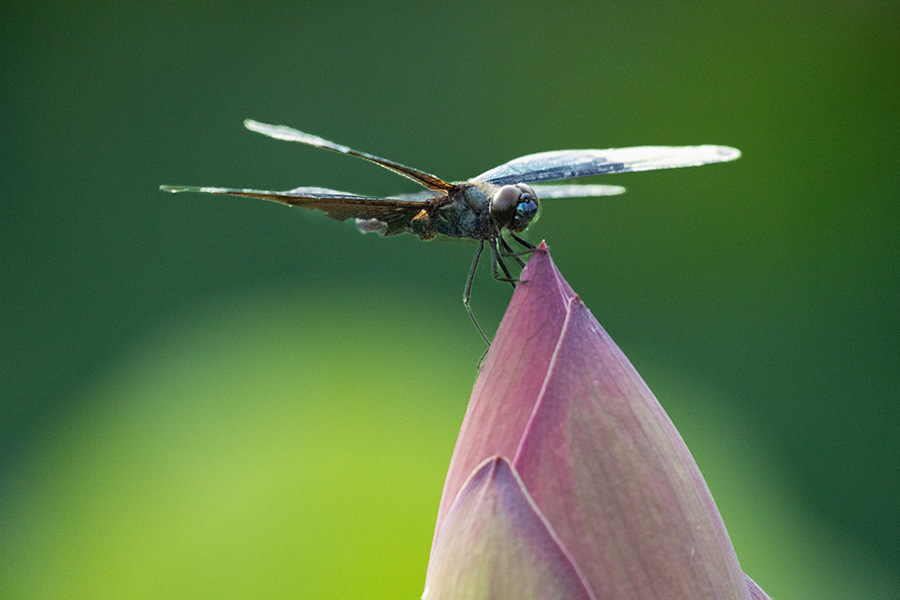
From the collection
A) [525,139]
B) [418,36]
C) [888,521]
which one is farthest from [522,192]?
[418,36]

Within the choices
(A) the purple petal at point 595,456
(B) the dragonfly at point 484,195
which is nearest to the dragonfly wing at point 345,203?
(B) the dragonfly at point 484,195

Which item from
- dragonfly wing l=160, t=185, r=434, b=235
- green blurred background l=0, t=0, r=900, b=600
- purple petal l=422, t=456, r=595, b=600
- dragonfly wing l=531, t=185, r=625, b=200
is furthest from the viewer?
green blurred background l=0, t=0, r=900, b=600

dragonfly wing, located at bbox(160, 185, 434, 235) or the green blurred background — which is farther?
the green blurred background

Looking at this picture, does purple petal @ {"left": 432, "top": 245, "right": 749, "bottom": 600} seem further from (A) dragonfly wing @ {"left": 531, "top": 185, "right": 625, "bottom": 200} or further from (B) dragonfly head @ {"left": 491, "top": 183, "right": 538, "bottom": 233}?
(A) dragonfly wing @ {"left": 531, "top": 185, "right": 625, "bottom": 200}

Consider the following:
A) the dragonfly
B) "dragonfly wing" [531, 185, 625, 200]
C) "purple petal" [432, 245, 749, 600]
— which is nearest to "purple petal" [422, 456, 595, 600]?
"purple petal" [432, 245, 749, 600]

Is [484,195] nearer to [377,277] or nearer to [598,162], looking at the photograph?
[598,162]

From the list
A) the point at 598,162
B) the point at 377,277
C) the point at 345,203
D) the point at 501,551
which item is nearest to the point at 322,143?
the point at 345,203
